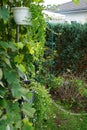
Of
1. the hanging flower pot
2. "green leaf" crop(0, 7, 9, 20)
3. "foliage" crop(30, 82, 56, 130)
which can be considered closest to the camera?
"green leaf" crop(0, 7, 9, 20)

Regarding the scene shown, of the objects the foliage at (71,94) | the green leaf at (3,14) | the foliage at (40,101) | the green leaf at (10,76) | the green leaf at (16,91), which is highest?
the green leaf at (3,14)

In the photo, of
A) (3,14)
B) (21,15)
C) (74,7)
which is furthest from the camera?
(74,7)

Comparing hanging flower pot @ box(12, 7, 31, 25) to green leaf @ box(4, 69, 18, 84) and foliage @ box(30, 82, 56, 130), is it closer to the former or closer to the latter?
green leaf @ box(4, 69, 18, 84)

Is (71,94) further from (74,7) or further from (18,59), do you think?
(74,7)

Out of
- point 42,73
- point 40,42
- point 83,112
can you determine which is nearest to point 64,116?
point 83,112

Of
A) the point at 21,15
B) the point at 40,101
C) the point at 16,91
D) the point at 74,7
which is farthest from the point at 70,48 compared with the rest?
the point at 74,7

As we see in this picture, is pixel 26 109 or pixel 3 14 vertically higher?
pixel 3 14

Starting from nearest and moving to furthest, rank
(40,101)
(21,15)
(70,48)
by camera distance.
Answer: (21,15), (40,101), (70,48)

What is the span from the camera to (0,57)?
5.98ft

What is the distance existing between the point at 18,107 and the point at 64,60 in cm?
708

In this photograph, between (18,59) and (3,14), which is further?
(18,59)

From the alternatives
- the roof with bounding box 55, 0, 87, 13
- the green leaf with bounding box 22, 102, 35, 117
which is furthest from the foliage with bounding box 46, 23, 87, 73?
the roof with bounding box 55, 0, 87, 13

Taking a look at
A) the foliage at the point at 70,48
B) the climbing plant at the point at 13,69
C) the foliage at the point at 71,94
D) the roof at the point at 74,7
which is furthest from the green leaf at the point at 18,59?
the roof at the point at 74,7

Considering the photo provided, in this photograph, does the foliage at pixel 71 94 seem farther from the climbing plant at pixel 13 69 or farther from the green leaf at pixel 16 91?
the green leaf at pixel 16 91
